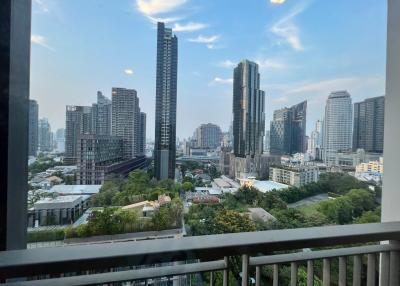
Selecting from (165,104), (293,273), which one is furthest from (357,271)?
(165,104)

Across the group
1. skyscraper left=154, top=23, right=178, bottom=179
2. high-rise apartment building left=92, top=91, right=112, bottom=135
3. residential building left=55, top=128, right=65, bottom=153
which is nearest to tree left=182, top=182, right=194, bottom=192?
skyscraper left=154, top=23, right=178, bottom=179

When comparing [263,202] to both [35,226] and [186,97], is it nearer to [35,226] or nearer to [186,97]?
[186,97]

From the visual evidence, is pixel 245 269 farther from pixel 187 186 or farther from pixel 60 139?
pixel 60 139

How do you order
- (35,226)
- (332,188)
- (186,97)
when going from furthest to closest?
1. (332,188)
2. (186,97)
3. (35,226)

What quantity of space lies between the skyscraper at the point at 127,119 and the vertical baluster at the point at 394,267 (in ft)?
4.34

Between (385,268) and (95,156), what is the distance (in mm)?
1479

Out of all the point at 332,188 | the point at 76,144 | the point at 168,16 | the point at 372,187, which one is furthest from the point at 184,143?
the point at 372,187

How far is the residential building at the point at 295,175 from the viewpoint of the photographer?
1434mm

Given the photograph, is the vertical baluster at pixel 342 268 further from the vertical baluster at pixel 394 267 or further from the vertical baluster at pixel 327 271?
the vertical baluster at pixel 394 267

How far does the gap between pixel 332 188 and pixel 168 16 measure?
123 cm

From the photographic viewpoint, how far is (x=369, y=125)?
1.58 m

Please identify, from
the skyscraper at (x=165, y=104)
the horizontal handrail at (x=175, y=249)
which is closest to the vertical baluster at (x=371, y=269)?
the horizontal handrail at (x=175, y=249)

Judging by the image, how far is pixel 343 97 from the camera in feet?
5.01

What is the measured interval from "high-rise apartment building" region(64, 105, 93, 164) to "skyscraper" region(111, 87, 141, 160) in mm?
111
